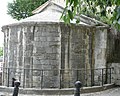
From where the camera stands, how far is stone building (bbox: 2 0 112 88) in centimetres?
1484

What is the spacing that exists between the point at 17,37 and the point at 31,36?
1.01 metres

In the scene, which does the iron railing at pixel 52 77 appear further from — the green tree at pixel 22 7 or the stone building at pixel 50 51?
the green tree at pixel 22 7

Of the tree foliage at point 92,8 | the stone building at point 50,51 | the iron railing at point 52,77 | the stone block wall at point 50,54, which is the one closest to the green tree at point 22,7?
the stone building at point 50,51

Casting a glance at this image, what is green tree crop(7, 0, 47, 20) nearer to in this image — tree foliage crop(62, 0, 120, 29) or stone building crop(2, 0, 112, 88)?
stone building crop(2, 0, 112, 88)

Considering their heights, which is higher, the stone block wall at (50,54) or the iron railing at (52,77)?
the stone block wall at (50,54)

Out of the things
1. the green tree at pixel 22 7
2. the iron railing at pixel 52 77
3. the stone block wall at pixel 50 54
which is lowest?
the iron railing at pixel 52 77

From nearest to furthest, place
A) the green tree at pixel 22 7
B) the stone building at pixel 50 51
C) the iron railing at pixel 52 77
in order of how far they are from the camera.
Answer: the iron railing at pixel 52 77 → the stone building at pixel 50 51 → the green tree at pixel 22 7

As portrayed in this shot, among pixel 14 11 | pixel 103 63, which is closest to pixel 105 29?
pixel 103 63

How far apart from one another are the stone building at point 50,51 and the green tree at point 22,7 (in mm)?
14808

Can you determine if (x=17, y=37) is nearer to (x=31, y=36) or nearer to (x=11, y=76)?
(x=31, y=36)

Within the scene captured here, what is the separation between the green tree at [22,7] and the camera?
3073cm

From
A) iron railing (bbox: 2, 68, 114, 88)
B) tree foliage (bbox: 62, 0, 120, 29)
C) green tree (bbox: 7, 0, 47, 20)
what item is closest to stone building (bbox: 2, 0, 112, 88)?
iron railing (bbox: 2, 68, 114, 88)

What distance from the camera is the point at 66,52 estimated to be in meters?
15.0

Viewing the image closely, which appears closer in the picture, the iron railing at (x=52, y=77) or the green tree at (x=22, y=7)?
the iron railing at (x=52, y=77)
